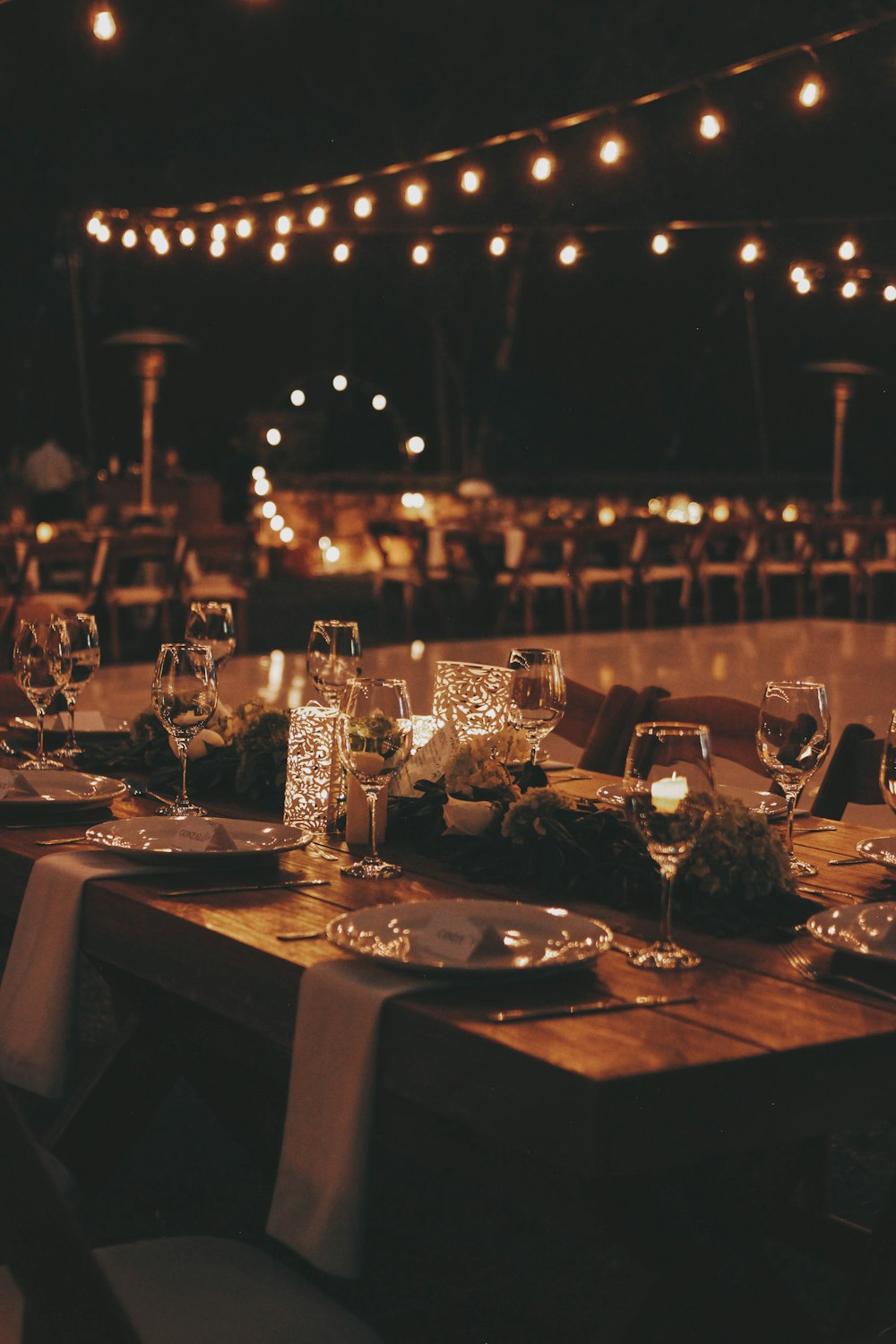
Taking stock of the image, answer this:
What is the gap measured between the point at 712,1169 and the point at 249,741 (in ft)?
3.60

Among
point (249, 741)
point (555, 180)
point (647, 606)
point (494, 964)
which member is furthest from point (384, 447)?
point (494, 964)

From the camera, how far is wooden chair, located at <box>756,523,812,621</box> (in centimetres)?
1329

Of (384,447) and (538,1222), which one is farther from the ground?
(384,447)

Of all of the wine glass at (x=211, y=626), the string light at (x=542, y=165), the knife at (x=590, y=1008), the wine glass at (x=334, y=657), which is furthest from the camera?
the string light at (x=542, y=165)

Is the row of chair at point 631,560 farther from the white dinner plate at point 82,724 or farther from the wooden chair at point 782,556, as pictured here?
the white dinner plate at point 82,724

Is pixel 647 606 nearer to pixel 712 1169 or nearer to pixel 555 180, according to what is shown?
pixel 555 180

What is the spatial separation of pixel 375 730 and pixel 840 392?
14.6m

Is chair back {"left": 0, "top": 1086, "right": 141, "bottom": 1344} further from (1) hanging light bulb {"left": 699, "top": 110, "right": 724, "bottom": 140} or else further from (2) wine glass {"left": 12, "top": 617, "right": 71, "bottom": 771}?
(1) hanging light bulb {"left": 699, "top": 110, "right": 724, "bottom": 140}

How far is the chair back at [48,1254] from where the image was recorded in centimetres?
111

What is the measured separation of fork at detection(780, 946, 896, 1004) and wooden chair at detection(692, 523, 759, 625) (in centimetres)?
1143

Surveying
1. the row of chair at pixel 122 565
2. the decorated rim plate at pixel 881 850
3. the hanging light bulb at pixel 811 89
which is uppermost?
the hanging light bulb at pixel 811 89

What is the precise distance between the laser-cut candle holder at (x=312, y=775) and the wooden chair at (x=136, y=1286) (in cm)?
67

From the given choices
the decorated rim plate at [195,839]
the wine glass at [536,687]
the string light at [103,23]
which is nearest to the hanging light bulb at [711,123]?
the string light at [103,23]

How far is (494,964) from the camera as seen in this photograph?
146 cm
